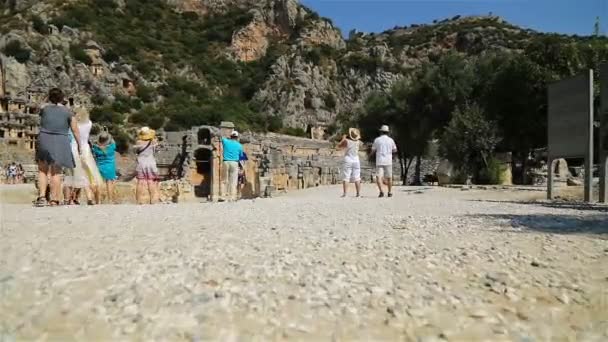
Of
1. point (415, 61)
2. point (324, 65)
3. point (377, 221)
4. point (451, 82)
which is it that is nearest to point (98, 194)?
point (377, 221)

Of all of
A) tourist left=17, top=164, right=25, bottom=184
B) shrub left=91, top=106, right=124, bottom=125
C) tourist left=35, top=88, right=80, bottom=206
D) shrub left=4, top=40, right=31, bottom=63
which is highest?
shrub left=4, top=40, right=31, bottom=63


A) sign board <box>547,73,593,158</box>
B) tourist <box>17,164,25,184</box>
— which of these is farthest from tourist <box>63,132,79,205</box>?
tourist <box>17,164,25,184</box>

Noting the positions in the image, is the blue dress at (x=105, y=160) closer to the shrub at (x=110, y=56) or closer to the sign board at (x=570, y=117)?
the sign board at (x=570, y=117)

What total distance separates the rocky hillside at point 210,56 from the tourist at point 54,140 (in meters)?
50.0

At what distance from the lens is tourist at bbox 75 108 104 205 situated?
32.4 ft

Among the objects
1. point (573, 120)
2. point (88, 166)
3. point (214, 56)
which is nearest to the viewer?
point (88, 166)

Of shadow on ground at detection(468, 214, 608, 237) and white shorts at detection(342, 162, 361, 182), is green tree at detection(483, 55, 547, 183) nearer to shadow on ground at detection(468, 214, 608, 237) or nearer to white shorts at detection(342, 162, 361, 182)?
white shorts at detection(342, 162, 361, 182)

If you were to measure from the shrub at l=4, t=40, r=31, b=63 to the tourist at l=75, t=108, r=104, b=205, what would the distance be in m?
62.8

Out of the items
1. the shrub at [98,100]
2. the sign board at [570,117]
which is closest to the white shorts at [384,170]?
the sign board at [570,117]

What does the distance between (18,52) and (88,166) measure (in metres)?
65.4

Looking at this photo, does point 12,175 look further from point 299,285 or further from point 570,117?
point 299,285

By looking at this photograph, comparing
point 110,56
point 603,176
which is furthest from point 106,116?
point 603,176

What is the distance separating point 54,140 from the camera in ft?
26.9

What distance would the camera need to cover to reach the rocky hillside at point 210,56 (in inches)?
Answer: 2473
